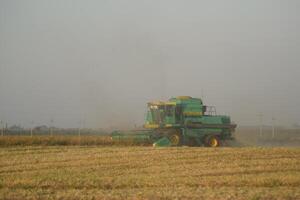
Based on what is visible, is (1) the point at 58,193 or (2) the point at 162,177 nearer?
(1) the point at 58,193

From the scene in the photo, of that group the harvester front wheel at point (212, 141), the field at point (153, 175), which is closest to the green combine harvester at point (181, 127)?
the harvester front wheel at point (212, 141)

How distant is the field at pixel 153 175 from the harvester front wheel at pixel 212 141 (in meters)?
6.81

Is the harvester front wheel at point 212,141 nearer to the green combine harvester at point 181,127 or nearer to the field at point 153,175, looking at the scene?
the green combine harvester at point 181,127

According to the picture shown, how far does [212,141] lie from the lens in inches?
1197

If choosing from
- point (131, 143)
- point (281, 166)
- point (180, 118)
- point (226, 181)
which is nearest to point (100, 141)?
point (131, 143)

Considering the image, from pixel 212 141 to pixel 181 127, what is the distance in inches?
83.4

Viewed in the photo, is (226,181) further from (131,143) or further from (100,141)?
(100,141)

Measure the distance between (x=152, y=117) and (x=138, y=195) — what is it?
1865 cm

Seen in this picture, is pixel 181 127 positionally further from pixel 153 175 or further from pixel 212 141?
pixel 153 175

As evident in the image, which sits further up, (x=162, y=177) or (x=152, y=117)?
(x=152, y=117)

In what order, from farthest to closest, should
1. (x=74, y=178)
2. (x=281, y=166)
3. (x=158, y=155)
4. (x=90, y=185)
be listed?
1. (x=158, y=155)
2. (x=281, y=166)
3. (x=74, y=178)
4. (x=90, y=185)

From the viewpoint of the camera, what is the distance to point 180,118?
30672 mm

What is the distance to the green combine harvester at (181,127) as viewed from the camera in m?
30.3

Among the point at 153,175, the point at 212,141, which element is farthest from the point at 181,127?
the point at 153,175
